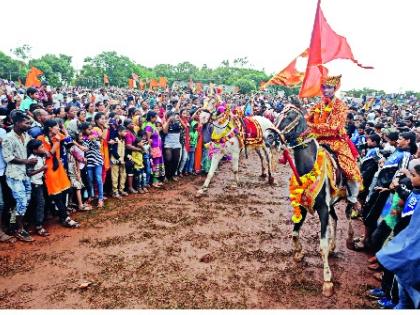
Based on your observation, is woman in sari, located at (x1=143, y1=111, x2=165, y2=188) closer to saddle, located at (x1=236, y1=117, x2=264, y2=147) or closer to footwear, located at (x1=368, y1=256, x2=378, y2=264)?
saddle, located at (x1=236, y1=117, x2=264, y2=147)

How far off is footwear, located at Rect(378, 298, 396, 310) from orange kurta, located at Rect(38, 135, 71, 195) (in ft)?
17.8

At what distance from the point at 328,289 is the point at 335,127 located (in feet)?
8.03

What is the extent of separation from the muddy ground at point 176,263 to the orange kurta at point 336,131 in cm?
156

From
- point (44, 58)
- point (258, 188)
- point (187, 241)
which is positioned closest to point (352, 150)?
point (187, 241)

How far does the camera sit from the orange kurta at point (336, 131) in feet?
17.9

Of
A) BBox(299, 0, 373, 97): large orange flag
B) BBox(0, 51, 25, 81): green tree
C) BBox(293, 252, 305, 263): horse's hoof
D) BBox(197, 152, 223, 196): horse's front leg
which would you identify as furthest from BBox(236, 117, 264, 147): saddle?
BBox(0, 51, 25, 81): green tree

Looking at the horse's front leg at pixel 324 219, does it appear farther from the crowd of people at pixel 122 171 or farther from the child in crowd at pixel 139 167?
the child in crowd at pixel 139 167

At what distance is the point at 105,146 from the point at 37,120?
153cm

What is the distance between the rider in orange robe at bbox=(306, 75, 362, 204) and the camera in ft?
18.0

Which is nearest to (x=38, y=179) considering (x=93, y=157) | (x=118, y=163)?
(x=93, y=157)

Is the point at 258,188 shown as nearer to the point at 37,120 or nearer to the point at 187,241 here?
the point at 187,241

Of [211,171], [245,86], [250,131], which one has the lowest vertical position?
[211,171]

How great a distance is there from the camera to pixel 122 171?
824 cm

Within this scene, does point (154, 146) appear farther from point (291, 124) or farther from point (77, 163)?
point (291, 124)
